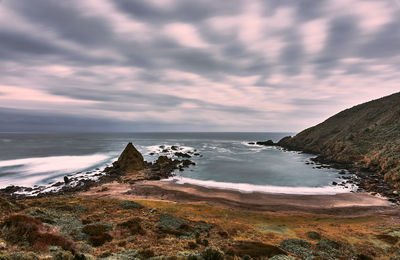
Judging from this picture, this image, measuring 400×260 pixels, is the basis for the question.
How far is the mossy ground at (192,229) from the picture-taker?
12867mm

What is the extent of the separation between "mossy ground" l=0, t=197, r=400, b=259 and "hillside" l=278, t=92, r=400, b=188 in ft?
82.7

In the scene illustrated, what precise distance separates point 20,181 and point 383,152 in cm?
9205

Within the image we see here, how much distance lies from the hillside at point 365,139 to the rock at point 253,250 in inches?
1461

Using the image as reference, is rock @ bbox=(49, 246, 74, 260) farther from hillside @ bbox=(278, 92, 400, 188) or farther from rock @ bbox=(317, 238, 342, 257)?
hillside @ bbox=(278, 92, 400, 188)

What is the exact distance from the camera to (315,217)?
936 inches

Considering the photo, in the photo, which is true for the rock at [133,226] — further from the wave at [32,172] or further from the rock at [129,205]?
the wave at [32,172]

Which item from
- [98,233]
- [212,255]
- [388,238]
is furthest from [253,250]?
[388,238]

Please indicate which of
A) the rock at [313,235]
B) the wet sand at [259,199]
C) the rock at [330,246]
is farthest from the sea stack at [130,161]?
the rock at [330,246]

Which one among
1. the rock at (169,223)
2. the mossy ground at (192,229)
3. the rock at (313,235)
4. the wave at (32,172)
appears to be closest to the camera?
the mossy ground at (192,229)

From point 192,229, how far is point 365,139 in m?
76.4

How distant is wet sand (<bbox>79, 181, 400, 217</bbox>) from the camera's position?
85.0ft

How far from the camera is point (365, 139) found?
6412 cm

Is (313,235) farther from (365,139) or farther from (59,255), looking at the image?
(365,139)

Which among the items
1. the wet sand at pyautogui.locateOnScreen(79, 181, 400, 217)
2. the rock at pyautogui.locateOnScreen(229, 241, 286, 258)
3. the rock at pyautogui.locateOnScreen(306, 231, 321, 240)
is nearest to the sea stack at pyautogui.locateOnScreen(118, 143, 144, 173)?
the wet sand at pyautogui.locateOnScreen(79, 181, 400, 217)
